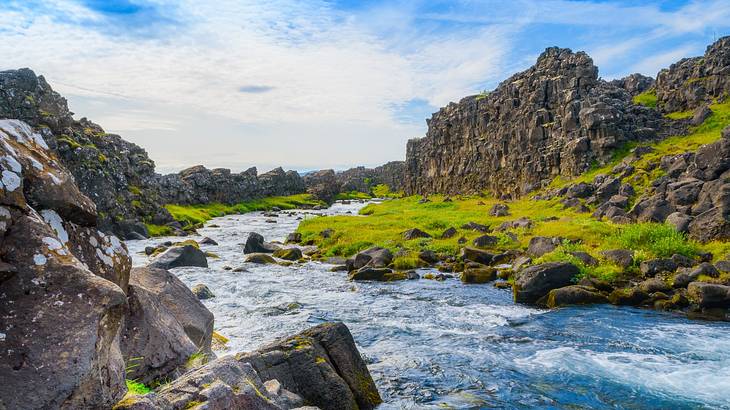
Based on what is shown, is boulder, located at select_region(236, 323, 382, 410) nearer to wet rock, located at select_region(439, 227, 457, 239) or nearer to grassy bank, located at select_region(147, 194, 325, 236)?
wet rock, located at select_region(439, 227, 457, 239)

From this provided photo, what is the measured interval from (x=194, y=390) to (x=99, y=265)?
3280 mm

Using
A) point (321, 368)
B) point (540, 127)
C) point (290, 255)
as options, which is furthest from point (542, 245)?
point (540, 127)

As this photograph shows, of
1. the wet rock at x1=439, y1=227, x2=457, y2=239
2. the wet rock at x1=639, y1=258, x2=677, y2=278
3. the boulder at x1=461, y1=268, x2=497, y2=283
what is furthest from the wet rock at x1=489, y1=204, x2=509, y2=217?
the wet rock at x1=639, y1=258, x2=677, y2=278

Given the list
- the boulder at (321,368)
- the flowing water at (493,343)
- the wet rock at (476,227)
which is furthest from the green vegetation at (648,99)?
the boulder at (321,368)

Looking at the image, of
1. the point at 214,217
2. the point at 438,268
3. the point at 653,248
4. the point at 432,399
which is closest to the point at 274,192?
the point at 214,217

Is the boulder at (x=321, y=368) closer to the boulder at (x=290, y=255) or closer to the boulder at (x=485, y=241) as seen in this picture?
the boulder at (x=485, y=241)

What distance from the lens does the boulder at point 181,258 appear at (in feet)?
129

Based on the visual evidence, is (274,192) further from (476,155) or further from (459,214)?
(459,214)

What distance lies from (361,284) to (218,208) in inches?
3871

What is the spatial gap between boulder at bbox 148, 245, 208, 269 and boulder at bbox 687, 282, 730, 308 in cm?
3441

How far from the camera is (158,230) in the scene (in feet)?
233

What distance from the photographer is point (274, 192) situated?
168 meters

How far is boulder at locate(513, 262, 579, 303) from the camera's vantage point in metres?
28.7

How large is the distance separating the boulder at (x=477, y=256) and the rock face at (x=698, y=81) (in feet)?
220
